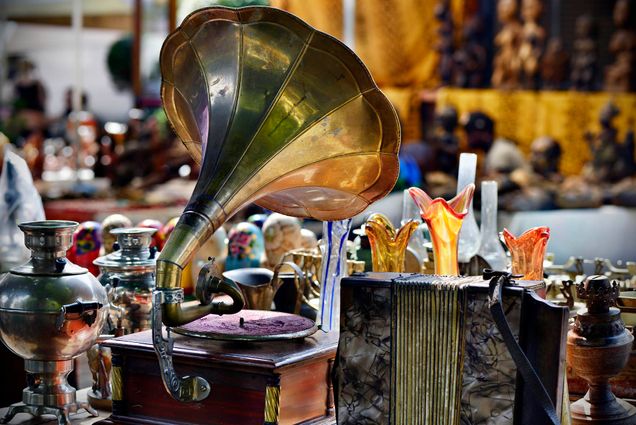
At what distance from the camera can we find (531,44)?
21.9 feet

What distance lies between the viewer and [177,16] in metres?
7.88

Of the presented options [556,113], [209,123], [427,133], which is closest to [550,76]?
[556,113]

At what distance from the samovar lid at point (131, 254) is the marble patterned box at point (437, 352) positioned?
1.76 ft

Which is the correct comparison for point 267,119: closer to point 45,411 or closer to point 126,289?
point 126,289

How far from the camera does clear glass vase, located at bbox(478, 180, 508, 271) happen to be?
2280mm

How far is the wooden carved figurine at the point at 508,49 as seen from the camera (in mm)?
6812

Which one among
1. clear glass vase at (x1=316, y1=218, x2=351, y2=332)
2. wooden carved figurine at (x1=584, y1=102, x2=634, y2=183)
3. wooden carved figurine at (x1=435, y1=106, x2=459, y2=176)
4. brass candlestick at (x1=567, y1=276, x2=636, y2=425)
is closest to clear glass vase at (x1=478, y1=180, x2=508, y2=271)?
clear glass vase at (x1=316, y1=218, x2=351, y2=332)

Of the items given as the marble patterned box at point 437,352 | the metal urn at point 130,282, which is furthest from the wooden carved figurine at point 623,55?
the marble patterned box at point 437,352

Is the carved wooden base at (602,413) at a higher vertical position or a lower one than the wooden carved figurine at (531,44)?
lower

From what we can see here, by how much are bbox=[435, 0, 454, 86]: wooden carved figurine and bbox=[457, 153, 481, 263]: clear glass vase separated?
16.9 feet

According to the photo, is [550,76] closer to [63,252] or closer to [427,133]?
[427,133]

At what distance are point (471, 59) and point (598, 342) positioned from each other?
18.3 feet

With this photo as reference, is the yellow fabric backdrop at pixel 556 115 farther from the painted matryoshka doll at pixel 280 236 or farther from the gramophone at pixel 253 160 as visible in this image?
the gramophone at pixel 253 160

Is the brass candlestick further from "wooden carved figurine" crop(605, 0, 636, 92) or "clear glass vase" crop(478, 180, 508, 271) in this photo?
"wooden carved figurine" crop(605, 0, 636, 92)
